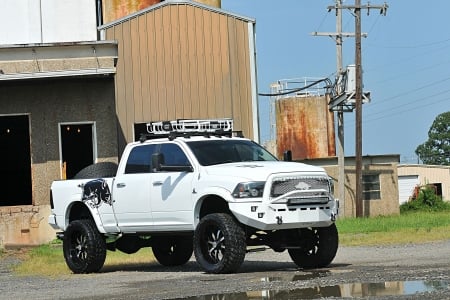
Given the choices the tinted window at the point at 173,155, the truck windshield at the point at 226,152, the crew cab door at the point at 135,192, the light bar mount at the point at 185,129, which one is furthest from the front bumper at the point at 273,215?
the light bar mount at the point at 185,129

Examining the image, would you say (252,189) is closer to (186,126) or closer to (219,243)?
(219,243)

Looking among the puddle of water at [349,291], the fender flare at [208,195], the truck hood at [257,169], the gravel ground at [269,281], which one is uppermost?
the truck hood at [257,169]

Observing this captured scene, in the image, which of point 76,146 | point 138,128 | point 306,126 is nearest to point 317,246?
point 76,146

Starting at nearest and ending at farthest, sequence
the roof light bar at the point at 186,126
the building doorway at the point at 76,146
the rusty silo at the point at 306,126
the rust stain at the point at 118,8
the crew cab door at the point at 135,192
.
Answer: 1. the crew cab door at the point at 135,192
2. the roof light bar at the point at 186,126
3. the building doorway at the point at 76,146
4. the rust stain at the point at 118,8
5. the rusty silo at the point at 306,126

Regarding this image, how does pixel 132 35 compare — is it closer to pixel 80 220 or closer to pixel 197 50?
pixel 197 50

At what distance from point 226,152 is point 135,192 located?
5.15 ft

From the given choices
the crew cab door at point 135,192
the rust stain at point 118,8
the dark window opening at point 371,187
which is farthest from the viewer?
the dark window opening at point 371,187

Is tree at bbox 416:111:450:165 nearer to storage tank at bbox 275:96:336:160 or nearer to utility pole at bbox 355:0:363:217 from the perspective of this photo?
storage tank at bbox 275:96:336:160

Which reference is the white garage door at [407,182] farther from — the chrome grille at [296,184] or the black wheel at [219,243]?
the black wheel at [219,243]

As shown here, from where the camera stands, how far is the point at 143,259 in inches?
742

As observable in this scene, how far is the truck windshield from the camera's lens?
14.4 metres

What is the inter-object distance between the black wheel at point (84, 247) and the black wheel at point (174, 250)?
4.14 feet

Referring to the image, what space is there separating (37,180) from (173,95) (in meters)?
5.86

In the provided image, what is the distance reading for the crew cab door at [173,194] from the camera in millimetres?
14172
